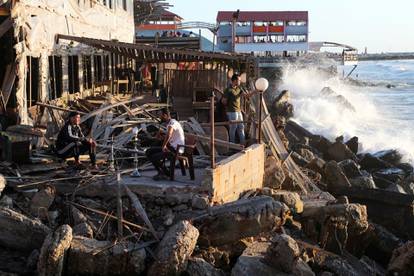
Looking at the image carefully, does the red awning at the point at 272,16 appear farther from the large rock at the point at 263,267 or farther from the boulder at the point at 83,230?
the large rock at the point at 263,267

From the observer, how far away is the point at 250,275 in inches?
318

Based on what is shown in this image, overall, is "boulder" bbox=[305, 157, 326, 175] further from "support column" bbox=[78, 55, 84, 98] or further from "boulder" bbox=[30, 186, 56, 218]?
"boulder" bbox=[30, 186, 56, 218]

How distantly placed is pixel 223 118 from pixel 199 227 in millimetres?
5808

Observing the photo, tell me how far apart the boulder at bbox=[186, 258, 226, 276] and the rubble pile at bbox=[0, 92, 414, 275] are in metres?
0.01

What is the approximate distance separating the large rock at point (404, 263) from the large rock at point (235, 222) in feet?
7.53

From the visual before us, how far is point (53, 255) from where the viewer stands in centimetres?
785

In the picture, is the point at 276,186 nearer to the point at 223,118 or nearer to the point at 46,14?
the point at 223,118

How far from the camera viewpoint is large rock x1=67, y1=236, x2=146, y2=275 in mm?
8133

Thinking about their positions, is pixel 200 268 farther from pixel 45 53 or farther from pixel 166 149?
pixel 45 53

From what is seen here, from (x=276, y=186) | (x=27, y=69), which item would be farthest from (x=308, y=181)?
(x=27, y=69)

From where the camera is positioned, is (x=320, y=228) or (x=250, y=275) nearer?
(x=250, y=275)

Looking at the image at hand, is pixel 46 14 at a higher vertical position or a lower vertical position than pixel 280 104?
higher

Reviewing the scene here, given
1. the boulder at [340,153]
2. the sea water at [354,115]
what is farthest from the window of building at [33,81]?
the sea water at [354,115]

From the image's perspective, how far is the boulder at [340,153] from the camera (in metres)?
20.5
